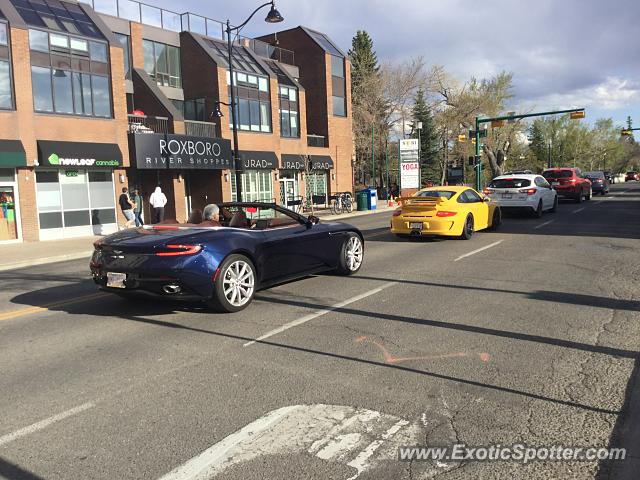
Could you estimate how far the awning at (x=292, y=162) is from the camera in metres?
34.2

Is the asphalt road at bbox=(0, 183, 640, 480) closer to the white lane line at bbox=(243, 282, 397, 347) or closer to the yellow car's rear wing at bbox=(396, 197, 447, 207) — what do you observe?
the white lane line at bbox=(243, 282, 397, 347)

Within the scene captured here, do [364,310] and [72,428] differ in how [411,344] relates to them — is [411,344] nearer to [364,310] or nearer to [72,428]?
[364,310]

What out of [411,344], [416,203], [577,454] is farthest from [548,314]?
[416,203]

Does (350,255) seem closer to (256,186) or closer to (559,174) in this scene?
(559,174)

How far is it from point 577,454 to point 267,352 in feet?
9.20

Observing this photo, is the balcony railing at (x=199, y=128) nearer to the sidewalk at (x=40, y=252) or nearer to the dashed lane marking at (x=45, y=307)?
the sidewalk at (x=40, y=252)

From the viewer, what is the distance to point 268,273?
733cm

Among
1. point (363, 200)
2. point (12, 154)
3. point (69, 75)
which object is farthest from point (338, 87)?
point (12, 154)

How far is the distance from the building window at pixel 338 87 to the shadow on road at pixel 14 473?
39.5 m

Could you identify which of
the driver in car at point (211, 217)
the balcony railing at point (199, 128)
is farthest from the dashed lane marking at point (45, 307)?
the balcony railing at point (199, 128)

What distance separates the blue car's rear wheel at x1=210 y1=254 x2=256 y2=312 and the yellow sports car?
6.97m

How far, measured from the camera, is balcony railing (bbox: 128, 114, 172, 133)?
24.7m

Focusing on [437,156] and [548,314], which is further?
[437,156]

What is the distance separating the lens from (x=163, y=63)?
30.7m
